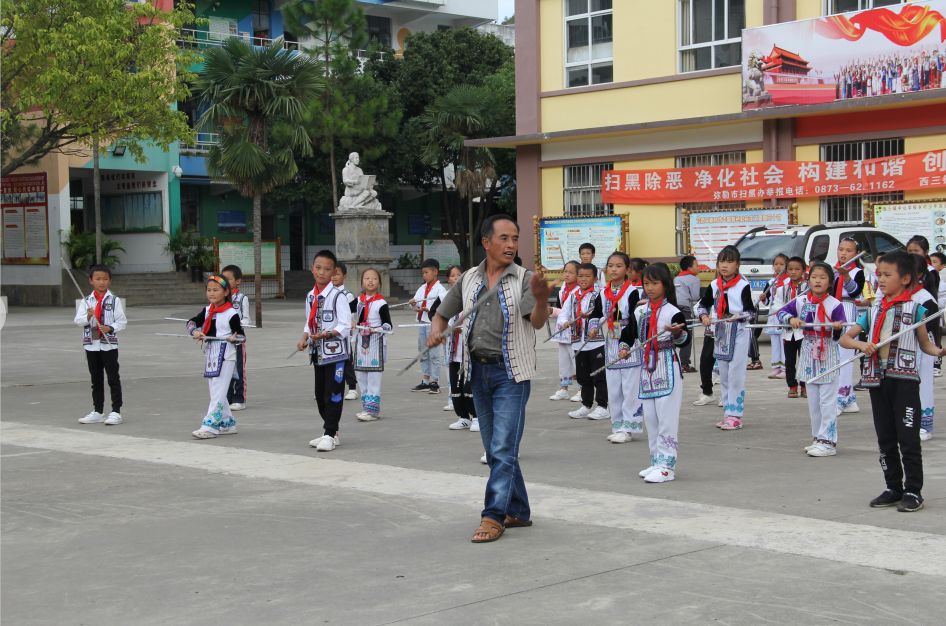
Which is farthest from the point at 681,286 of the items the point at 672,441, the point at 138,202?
the point at 138,202

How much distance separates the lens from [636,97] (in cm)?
2880

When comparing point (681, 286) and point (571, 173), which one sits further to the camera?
point (571, 173)

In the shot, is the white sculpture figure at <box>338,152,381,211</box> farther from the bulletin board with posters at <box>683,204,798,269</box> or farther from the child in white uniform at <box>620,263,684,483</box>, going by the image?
the child in white uniform at <box>620,263,684,483</box>

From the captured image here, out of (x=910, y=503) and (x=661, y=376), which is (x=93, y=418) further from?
(x=910, y=503)

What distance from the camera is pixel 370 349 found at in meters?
12.1

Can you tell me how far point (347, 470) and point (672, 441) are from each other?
7.99 ft

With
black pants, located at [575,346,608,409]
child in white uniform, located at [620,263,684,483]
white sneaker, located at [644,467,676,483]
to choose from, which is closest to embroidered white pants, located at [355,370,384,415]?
black pants, located at [575,346,608,409]

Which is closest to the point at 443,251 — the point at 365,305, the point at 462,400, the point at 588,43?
the point at 588,43

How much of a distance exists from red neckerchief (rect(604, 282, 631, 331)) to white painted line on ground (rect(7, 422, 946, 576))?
8.40ft

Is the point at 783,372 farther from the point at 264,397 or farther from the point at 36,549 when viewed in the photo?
the point at 36,549

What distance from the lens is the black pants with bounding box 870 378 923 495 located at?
7.07 meters

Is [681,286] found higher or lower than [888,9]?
lower

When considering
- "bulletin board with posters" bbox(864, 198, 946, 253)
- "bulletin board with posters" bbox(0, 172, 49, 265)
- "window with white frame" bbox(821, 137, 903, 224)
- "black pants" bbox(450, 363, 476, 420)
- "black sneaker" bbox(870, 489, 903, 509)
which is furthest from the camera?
"bulletin board with posters" bbox(0, 172, 49, 265)

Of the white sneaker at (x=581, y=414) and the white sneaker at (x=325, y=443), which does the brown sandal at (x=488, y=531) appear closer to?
the white sneaker at (x=325, y=443)
